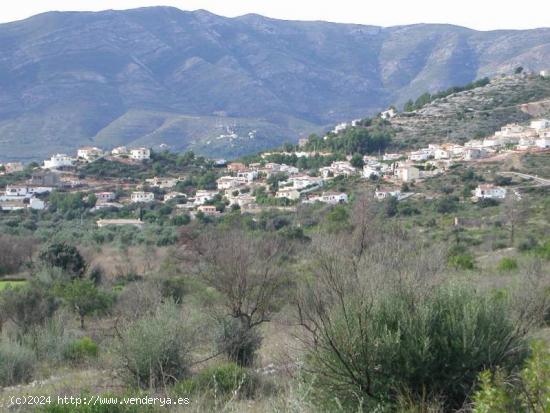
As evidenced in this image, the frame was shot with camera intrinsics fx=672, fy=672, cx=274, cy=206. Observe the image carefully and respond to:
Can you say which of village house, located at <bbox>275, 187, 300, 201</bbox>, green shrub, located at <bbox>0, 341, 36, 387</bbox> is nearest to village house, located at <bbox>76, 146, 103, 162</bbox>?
village house, located at <bbox>275, 187, 300, 201</bbox>

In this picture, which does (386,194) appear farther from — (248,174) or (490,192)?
(248,174)

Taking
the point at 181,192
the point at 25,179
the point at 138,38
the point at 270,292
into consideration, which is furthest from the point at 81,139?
the point at 270,292

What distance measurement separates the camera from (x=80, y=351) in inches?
437

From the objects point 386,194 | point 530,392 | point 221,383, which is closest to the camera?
point 530,392

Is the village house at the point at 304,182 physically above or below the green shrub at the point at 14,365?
below

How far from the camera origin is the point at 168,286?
63.9ft

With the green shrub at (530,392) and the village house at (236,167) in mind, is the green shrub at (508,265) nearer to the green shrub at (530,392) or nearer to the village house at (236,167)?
the green shrub at (530,392)

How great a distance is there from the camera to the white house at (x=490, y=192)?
36781 mm

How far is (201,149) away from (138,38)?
284 feet

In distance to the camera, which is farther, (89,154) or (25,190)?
(89,154)

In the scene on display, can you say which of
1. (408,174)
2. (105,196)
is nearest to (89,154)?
(105,196)

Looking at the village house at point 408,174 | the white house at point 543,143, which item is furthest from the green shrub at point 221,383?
the white house at point 543,143

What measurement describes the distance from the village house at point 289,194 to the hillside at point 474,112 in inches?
681

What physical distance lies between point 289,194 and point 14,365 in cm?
3712
